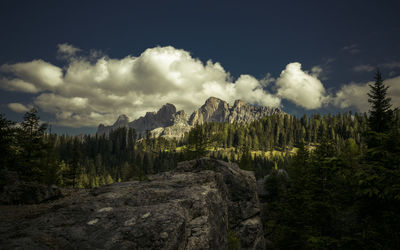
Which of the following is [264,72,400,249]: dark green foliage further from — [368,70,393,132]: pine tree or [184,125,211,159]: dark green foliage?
[184,125,211,159]: dark green foliage

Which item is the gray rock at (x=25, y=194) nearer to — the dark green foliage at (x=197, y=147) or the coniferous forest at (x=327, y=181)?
the coniferous forest at (x=327, y=181)

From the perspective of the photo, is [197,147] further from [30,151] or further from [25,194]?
[25,194]

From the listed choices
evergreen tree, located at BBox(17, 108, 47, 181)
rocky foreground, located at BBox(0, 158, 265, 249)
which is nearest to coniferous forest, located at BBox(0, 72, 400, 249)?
evergreen tree, located at BBox(17, 108, 47, 181)

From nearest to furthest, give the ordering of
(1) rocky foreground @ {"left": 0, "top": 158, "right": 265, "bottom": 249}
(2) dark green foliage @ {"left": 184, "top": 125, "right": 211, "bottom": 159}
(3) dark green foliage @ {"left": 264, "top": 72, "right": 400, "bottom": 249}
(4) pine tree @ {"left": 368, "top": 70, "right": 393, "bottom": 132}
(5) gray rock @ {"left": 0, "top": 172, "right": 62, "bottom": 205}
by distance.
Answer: (1) rocky foreground @ {"left": 0, "top": 158, "right": 265, "bottom": 249} < (3) dark green foliage @ {"left": 264, "top": 72, "right": 400, "bottom": 249} < (5) gray rock @ {"left": 0, "top": 172, "right": 62, "bottom": 205} < (4) pine tree @ {"left": 368, "top": 70, "right": 393, "bottom": 132} < (2) dark green foliage @ {"left": 184, "top": 125, "right": 211, "bottom": 159}

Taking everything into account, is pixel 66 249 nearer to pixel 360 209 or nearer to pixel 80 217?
pixel 80 217

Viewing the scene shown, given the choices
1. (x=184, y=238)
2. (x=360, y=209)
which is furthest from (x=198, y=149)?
(x=184, y=238)

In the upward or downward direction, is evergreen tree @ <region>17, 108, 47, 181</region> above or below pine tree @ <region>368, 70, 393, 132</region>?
below

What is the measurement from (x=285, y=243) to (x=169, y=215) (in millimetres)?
23929

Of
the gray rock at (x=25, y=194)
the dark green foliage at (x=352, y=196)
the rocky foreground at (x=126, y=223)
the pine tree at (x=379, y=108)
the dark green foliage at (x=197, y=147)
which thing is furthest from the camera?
the dark green foliage at (x=197, y=147)

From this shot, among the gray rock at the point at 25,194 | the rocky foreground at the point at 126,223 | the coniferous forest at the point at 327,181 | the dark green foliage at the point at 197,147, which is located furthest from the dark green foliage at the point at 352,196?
the dark green foliage at the point at 197,147

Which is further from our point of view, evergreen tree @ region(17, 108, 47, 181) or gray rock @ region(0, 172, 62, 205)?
evergreen tree @ region(17, 108, 47, 181)

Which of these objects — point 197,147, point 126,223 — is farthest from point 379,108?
point 197,147

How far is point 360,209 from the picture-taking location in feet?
37.4

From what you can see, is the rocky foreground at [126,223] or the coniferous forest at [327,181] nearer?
the rocky foreground at [126,223]
